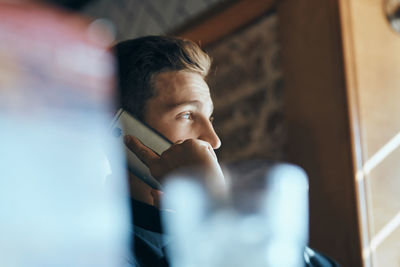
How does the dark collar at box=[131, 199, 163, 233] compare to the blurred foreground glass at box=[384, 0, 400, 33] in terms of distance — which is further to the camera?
the blurred foreground glass at box=[384, 0, 400, 33]

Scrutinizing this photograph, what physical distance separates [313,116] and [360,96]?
0.51 ft

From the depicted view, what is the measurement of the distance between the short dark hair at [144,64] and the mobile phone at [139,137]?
0.01 meters

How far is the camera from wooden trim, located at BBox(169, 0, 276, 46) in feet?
5.22

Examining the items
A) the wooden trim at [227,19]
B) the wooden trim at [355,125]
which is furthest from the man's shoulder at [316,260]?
the wooden trim at [227,19]

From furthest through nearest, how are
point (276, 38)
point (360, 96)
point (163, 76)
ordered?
1. point (276, 38)
2. point (360, 96)
3. point (163, 76)

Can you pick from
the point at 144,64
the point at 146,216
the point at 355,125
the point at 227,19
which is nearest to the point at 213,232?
the point at 146,216

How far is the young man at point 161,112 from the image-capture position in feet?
1.72

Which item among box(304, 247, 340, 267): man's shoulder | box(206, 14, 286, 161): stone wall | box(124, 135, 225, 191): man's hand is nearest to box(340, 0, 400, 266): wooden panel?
box(206, 14, 286, 161): stone wall

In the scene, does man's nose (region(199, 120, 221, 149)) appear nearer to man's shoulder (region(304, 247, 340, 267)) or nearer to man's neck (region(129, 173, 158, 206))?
man's neck (region(129, 173, 158, 206))

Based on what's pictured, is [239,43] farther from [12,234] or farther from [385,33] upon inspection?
[12,234]

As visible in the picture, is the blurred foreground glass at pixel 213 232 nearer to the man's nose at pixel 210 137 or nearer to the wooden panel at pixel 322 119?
the man's nose at pixel 210 137

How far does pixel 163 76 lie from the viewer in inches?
22.1

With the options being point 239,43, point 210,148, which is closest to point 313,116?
point 239,43

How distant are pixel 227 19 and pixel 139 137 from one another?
48.6 inches
